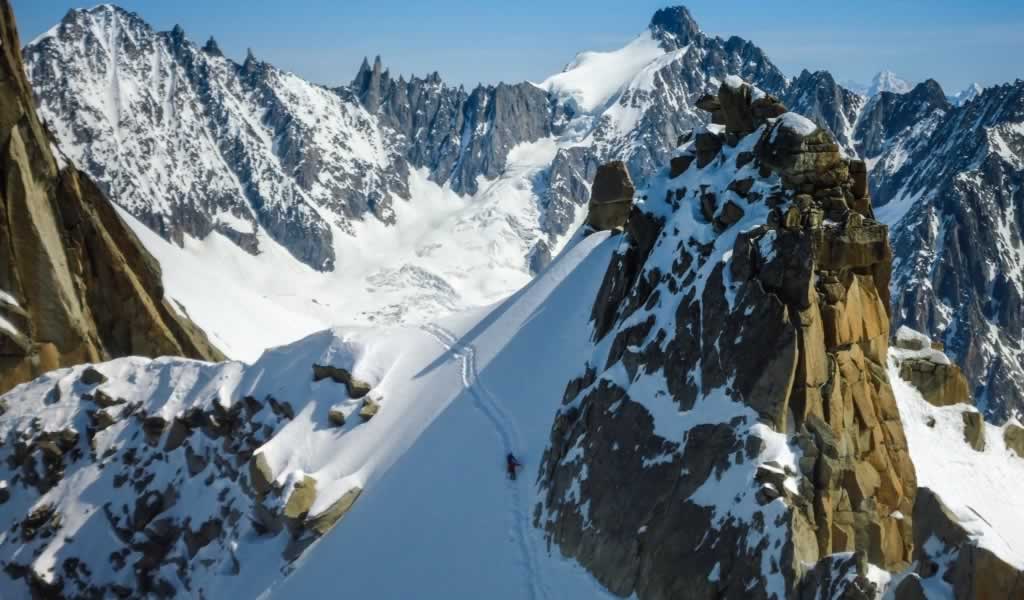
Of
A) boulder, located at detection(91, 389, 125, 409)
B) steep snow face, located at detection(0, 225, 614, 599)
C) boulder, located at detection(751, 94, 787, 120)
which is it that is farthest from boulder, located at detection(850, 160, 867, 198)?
boulder, located at detection(91, 389, 125, 409)

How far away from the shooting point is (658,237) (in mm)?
37719

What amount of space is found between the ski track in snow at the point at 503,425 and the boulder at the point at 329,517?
25.3ft

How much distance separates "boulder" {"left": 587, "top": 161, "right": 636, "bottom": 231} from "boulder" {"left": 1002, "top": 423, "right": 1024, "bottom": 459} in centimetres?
2947

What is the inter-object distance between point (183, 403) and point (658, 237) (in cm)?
3180

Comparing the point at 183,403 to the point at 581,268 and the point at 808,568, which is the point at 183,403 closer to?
the point at 581,268

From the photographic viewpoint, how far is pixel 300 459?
48312 millimetres

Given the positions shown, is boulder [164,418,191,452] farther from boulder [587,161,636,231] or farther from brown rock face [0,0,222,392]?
boulder [587,161,636,231]

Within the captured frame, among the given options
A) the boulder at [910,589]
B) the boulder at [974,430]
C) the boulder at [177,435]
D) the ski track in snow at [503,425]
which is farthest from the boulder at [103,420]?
the boulder at [910,589]

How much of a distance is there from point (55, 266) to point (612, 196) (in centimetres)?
3709

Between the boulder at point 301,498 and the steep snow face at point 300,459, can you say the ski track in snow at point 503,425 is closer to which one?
the steep snow face at point 300,459

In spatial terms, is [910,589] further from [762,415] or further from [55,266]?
[55,266]

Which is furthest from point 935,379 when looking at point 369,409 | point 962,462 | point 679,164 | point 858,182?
point 369,409

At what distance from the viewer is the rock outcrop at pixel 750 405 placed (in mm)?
26297

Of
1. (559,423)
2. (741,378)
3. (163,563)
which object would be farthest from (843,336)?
(163,563)
